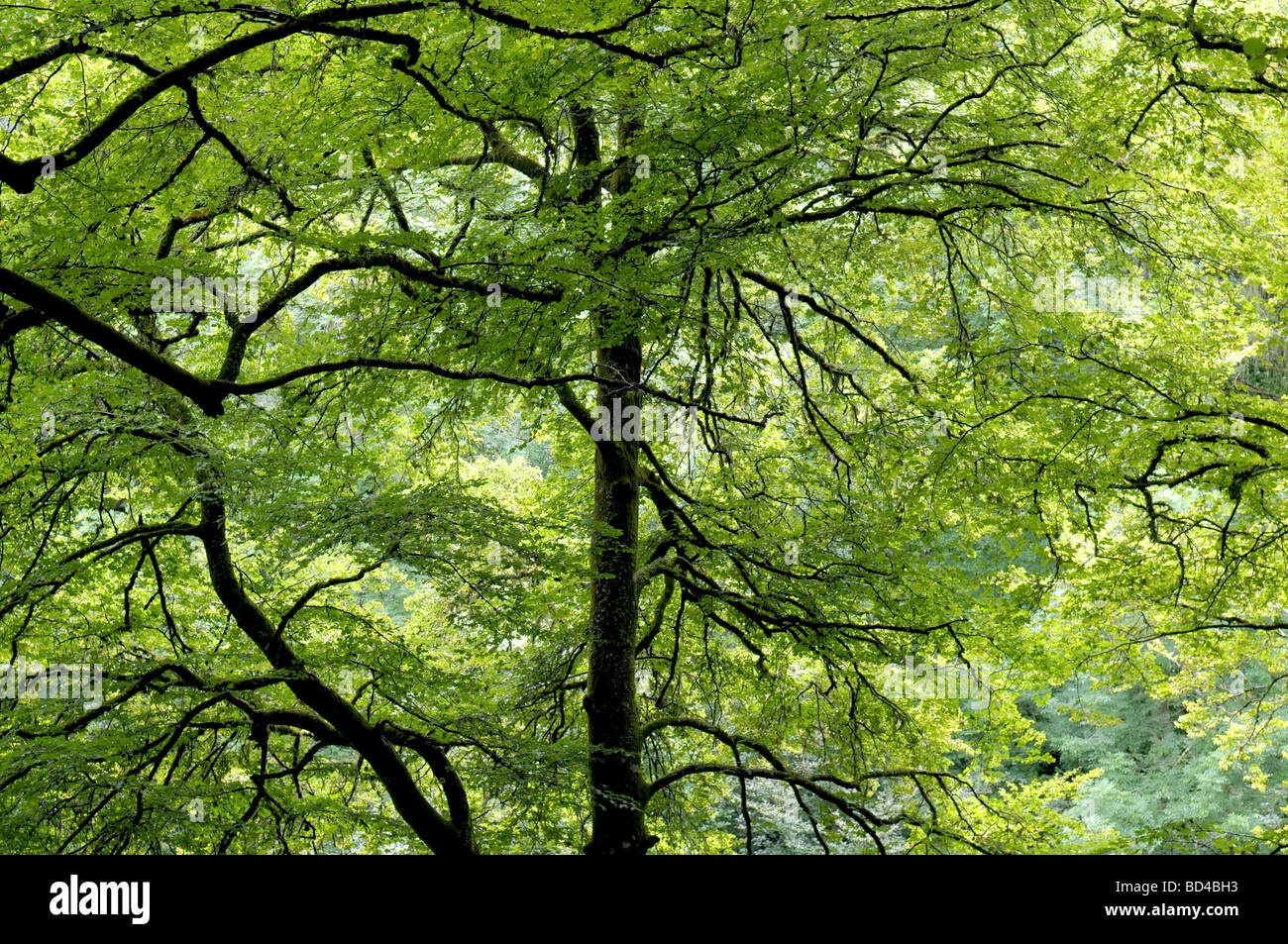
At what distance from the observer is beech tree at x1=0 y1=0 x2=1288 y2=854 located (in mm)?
6008

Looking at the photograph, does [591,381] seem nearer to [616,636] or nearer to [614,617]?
[614,617]

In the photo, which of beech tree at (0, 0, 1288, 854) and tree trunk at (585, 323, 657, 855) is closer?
beech tree at (0, 0, 1288, 854)

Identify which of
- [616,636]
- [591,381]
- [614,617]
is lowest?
[616,636]

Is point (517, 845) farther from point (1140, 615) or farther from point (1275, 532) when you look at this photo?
point (1275, 532)

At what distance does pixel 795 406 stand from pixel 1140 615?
11.4 feet

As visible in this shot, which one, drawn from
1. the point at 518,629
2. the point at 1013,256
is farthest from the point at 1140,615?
the point at 518,629

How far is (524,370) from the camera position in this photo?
6.90 m

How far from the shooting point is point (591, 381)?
6973mm

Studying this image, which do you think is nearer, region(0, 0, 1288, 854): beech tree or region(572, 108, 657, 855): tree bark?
region(0, 0, 1288, 854): beech tree

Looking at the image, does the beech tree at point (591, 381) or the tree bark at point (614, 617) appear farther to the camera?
the tree bark at point (614, 617)

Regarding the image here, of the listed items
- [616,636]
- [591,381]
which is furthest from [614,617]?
[591,381]

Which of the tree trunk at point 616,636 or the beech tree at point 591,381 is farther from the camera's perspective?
the tree trunk at point 616,636

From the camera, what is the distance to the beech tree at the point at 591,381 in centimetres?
601

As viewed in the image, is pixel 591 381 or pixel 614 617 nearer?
pixel 591 381
